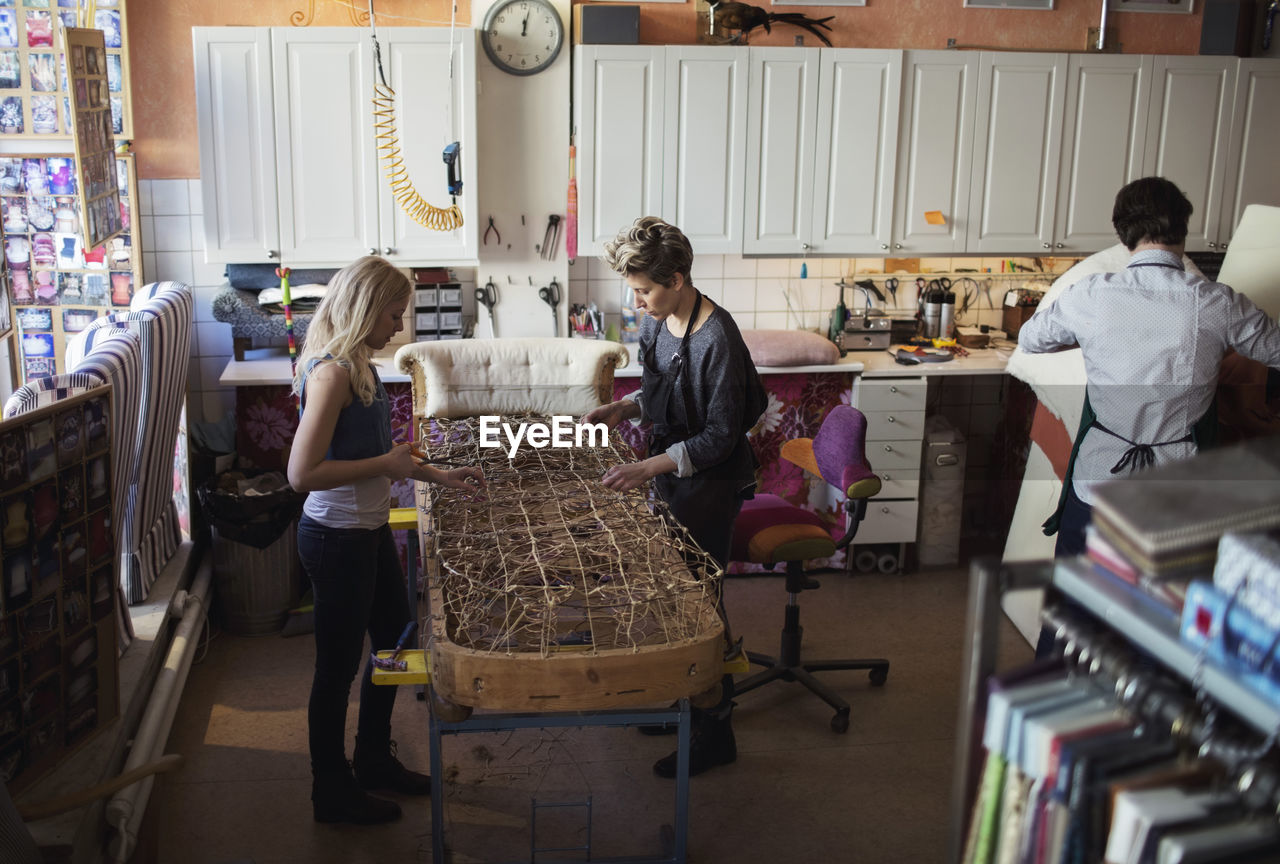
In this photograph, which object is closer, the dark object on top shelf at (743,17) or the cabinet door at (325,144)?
the cabinet door at (325,144)

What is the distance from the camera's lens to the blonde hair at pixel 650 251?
3.29m

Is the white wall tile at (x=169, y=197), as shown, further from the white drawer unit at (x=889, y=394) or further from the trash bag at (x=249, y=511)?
the white drawer unit at (x=889, y=394)

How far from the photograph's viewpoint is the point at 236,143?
487cm

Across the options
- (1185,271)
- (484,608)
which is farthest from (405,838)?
(1185,271)

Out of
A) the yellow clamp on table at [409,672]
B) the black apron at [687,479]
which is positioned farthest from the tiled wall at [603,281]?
the yellow clamp on table at [409,672]

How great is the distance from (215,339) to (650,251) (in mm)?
2888

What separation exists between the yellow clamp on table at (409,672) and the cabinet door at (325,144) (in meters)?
2.56

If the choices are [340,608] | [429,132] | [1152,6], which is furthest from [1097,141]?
[340,608]

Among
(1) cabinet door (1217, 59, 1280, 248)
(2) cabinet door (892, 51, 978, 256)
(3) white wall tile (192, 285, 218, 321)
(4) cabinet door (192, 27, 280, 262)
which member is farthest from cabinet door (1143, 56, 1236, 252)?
(3) white wall tile (192, 285, 218, 321)

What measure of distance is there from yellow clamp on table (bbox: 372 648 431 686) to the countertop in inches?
88.3

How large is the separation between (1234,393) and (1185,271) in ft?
2.34

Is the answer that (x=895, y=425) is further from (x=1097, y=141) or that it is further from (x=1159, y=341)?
(x=1159, y=341)

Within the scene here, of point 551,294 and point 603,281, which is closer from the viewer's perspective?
point 551,294

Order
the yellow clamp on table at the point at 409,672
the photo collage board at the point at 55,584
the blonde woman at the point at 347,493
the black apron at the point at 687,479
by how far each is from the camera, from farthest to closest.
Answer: the black apron at the point at 687,479 < the blonde woman at the point at 347,493 < the yellow clamp on table at the point at 409,672 < the photo collage board at the point at 55,584
